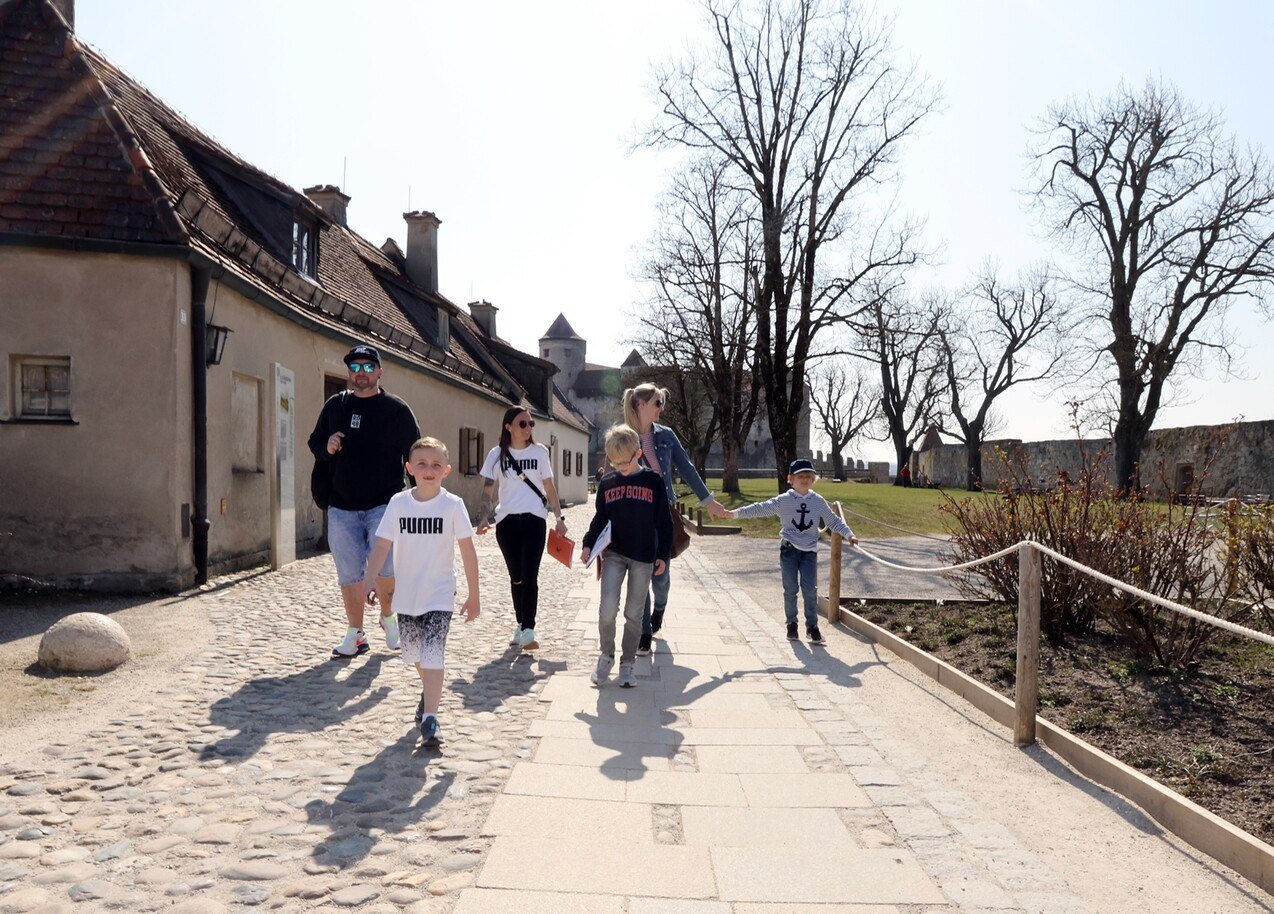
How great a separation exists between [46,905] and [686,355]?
32.6 meters

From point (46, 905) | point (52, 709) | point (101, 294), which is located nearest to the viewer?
point (46, 905)

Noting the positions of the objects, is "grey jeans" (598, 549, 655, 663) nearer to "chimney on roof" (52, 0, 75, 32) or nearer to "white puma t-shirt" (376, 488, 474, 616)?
"white puma t-shirt" (376, 488, 474, 616)

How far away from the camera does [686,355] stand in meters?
34.7

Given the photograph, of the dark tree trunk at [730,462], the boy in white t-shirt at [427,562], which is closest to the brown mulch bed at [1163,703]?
the boy in white t-shirt at [427,562]

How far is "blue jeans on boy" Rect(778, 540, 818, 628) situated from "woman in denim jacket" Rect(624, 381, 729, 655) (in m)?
0.86

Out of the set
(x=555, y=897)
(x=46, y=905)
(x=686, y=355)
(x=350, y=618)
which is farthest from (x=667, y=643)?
(x=686, y=355)

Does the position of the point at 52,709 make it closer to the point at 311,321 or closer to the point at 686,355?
the point at 311,321

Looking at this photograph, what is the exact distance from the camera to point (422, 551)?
4.49m

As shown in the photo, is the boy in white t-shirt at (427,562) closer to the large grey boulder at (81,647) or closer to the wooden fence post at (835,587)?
the large grey boulder at (81,647)

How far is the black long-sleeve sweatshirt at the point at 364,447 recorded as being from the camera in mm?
6191

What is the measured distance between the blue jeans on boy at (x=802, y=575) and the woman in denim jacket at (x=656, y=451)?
0.86 m

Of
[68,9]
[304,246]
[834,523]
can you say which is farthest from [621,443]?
[304,246]

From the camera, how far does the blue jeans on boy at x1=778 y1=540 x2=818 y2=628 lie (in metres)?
7.48

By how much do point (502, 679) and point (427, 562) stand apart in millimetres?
1661
